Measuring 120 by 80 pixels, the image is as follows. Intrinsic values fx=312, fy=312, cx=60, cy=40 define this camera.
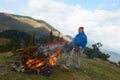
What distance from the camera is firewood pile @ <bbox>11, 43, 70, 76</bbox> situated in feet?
70.0

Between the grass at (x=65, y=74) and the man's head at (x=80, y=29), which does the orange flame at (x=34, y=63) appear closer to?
the grass at (x=65, y=74)

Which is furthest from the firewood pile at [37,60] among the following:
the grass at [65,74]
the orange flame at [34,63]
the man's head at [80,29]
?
the man's head at [80,29]

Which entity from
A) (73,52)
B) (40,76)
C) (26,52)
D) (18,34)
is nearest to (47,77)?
(40,76)

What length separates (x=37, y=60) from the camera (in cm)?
2169

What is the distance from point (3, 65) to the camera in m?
21.9

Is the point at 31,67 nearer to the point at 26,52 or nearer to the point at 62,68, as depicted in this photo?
the point at 26,52

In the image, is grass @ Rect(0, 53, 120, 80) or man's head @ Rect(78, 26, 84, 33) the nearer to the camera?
grass @ Rect(0, 53, 120, 80)

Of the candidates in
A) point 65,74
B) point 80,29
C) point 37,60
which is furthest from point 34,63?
point 80,29

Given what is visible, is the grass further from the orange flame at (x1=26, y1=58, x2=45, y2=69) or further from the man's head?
the man's head

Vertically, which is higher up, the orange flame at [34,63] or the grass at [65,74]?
the orange flame at [34,63]

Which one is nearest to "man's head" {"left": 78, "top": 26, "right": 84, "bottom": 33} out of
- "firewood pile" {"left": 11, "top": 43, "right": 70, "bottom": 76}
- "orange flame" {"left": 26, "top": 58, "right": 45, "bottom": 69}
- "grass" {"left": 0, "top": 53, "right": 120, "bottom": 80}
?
"firewood pile" {"left": 11, "top": 43, "right": 70, "bottom": 76}

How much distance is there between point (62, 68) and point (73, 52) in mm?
1800

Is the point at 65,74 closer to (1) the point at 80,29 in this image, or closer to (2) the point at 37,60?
(2) the point at 37,60

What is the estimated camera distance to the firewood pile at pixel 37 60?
21.3 m
